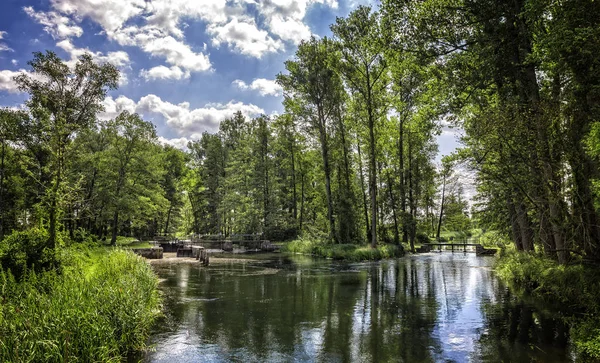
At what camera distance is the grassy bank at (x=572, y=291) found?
26.0 ft

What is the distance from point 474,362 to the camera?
7621mm

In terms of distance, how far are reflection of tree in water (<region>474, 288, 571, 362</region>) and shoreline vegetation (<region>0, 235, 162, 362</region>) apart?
784cm

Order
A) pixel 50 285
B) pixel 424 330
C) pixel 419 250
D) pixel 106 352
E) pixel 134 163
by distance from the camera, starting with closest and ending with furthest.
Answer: pixel 106 352 → pixel 50 285 → pixel 424 330 → pixel 134 163 → pixel 419 250

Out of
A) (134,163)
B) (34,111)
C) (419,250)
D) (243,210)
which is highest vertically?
(34,111)

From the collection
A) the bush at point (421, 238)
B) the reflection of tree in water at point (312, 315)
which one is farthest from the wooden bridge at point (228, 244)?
the reflection of tree in water at point (312, 315)

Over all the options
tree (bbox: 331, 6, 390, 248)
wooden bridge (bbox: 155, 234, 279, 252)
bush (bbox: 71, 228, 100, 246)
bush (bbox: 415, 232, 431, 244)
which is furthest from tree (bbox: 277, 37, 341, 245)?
bush (bbox: 71, 228, 100, 246)

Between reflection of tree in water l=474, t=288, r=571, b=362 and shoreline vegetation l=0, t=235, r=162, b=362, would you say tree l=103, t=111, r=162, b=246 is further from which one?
reflection of tree in water l=474, t=288, r=571, b=362

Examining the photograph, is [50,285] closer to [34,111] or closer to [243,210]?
[34,111]

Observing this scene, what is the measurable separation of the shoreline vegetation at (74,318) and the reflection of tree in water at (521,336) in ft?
25.7

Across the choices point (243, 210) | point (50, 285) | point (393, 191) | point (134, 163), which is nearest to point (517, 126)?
point (50, 285)

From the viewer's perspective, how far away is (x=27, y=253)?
11125mm

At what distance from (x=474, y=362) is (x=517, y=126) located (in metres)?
8.09

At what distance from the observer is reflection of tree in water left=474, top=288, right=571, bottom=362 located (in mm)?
7879

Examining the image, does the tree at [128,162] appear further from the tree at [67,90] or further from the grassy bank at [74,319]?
the grassy bank at [74,319]
